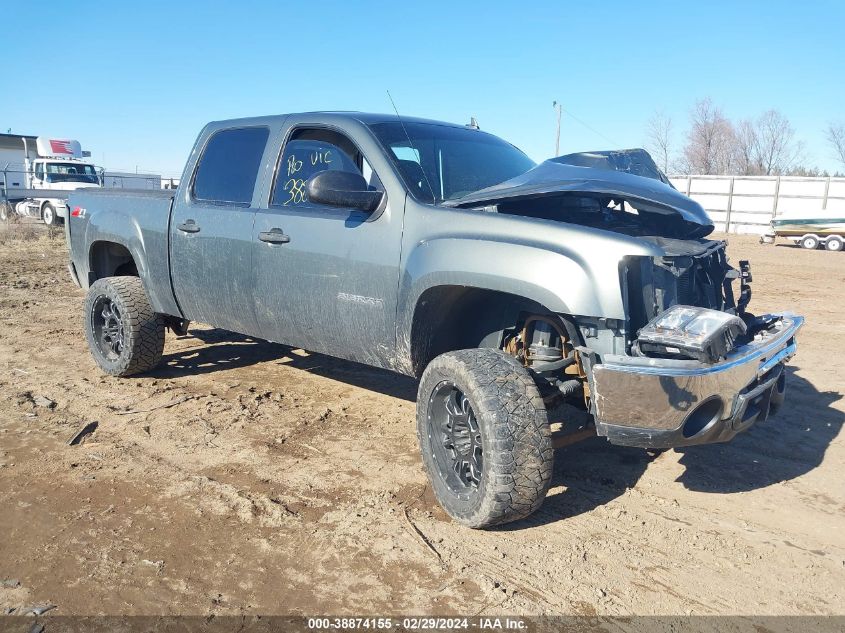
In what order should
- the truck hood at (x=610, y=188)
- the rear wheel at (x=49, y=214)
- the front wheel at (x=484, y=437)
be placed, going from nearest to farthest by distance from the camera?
the front wheel at (x=484, y=437), the truck hood at (x=610, y=188), the rear wheel at (x=49, y=214)

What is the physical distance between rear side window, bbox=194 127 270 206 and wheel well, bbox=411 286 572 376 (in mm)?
1694

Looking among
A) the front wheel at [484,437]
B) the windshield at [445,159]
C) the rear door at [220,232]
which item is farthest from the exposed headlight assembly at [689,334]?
the rear door at [220,232]

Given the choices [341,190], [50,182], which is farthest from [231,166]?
Answer: [50,182]

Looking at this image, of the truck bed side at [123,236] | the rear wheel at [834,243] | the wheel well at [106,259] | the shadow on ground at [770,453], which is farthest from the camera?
the rear wheel at [834,243]

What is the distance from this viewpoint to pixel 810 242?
21297 millimetres

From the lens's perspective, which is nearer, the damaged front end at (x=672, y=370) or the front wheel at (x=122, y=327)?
the damaged front end at (x=672, y=370)

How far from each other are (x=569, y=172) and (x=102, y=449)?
320 centimetres

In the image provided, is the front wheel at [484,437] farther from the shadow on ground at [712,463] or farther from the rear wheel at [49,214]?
the rear wheel at [49,214]

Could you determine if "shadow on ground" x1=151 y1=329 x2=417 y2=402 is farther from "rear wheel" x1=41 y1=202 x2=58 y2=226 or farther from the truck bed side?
"rear wheel" x1=41 y1=202 x2=58 y2=226

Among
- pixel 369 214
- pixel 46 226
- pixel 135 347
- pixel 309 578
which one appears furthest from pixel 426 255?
pixel 46 226

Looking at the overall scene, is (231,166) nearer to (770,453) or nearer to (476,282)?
(476,282)

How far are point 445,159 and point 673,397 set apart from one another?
213 centimetres

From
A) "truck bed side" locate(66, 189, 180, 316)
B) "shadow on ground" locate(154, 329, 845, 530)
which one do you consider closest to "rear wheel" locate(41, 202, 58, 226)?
"truck bed side" locate(66, 189, 180, 316)

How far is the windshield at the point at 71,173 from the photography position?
78.1ft
